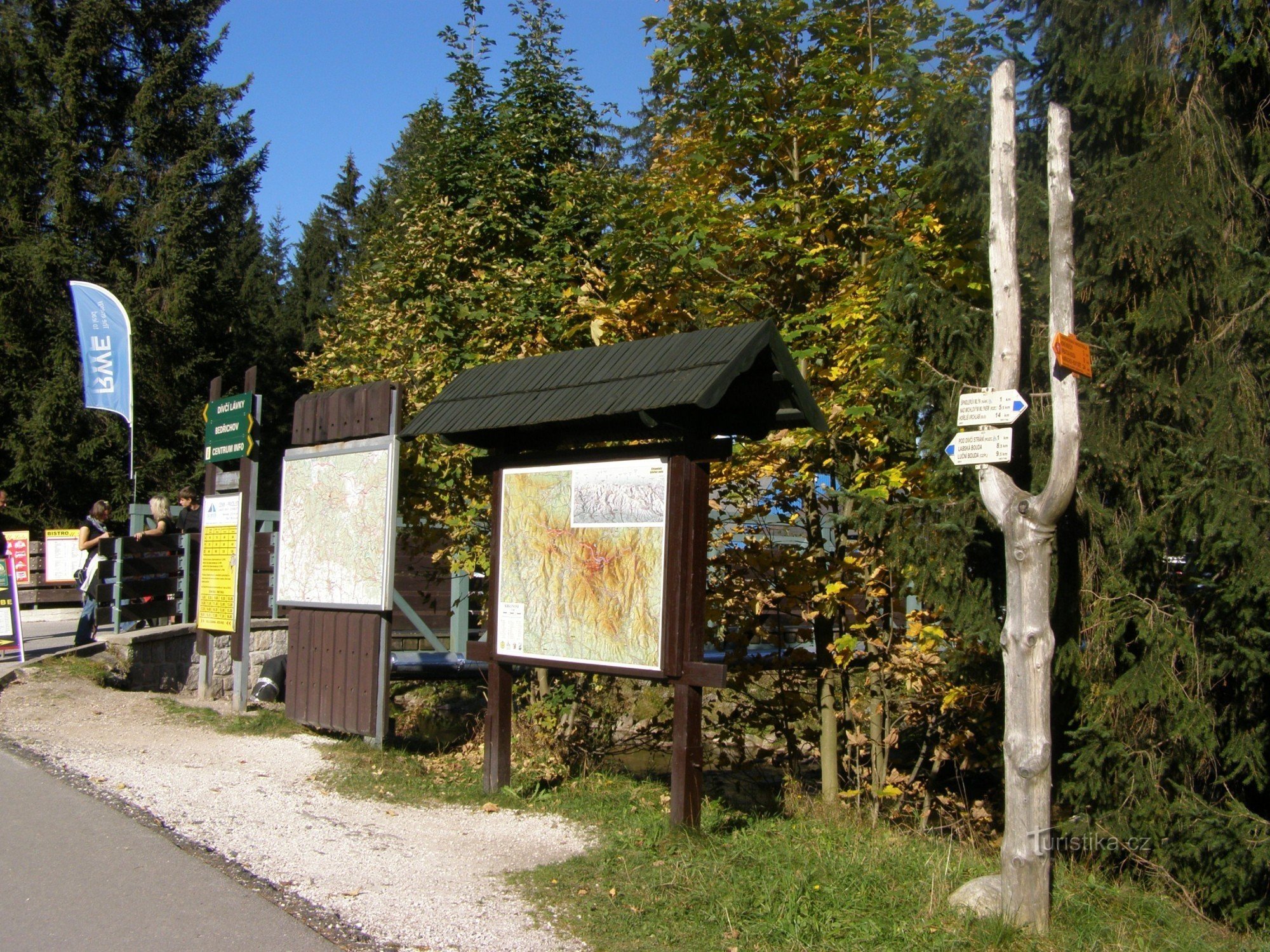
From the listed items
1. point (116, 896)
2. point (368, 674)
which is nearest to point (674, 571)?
point (116, 896)

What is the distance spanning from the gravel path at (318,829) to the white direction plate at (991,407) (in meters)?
3.02

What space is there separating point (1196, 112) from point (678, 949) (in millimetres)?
5268

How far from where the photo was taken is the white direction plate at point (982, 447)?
5.31m

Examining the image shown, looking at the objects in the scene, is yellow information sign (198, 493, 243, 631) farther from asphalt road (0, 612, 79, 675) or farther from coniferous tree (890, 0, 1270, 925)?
coniferous tree (890, 0, 1270, 925)

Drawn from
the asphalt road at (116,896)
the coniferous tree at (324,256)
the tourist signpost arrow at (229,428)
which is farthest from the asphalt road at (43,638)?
the coniferous tree at (324,256)

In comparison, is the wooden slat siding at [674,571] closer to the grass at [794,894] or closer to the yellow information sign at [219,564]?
the grass at [794,894]

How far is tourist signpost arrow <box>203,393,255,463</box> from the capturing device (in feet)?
33.0

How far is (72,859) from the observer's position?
5504 mm

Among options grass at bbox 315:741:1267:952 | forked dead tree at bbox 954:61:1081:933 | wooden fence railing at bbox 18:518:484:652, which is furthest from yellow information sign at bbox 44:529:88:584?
forked dead tree at bbox 954:61:1081:933

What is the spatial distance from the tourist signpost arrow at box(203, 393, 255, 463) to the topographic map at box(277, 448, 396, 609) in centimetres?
72

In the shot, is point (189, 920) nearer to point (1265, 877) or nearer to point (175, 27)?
point (1265, 877)

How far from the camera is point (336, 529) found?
889 centimetres

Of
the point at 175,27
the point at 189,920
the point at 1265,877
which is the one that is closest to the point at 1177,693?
the point at 1265,877

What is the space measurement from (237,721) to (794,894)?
5955 millimetres
